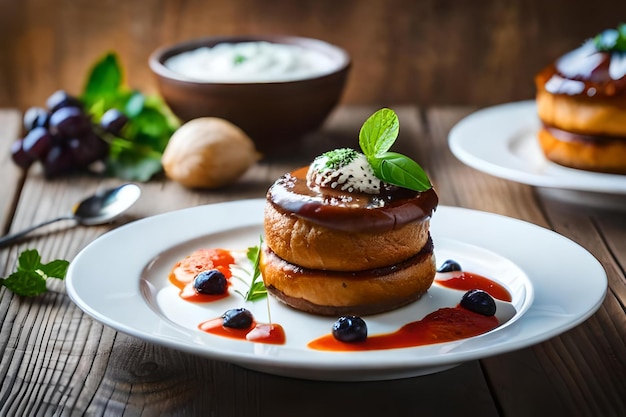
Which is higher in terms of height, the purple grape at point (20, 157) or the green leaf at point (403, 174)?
the green leaf at point (403, 174)

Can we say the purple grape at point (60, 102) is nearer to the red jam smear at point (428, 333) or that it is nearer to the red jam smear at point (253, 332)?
the red jam smear at point (253, 332)

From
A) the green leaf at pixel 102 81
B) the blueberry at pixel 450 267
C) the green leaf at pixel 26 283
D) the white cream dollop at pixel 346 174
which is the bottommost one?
the green leaf at pixel 102 81

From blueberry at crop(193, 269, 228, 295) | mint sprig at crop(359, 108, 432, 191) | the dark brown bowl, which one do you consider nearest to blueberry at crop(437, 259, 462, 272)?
mint sprig at crop(359, 108, 432, 191)

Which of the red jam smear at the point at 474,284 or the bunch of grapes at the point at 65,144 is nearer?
the red jam smear at the point at 474,284

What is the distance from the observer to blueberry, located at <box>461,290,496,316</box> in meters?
2.29

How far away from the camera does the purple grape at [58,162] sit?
377 cm

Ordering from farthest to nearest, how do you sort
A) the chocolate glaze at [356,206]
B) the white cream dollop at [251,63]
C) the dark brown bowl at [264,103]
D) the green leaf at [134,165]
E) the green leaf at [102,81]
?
the green leaf at [102,81] < the white cream dollop at [251,63] < the dark brown bowl at [264,103] < the green leaf at [134,165] < the chocolate glaze at [356,206]

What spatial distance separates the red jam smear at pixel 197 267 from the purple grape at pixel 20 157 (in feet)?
4.56

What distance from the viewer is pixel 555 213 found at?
10.8 feet

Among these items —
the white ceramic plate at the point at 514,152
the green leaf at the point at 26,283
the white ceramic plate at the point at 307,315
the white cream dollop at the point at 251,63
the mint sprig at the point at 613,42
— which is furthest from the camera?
the white cream dollop at the point at 251,63

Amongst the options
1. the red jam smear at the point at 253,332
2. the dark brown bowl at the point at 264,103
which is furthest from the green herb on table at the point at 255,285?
the dark brown bowl at the point at 264,103

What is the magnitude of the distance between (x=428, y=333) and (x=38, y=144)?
2.23 metres

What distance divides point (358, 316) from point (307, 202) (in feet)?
1.05

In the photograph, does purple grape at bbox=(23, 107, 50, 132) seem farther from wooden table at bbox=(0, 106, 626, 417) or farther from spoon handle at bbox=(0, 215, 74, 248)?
wooden table at bbox=(0, 106, 626, 417)
